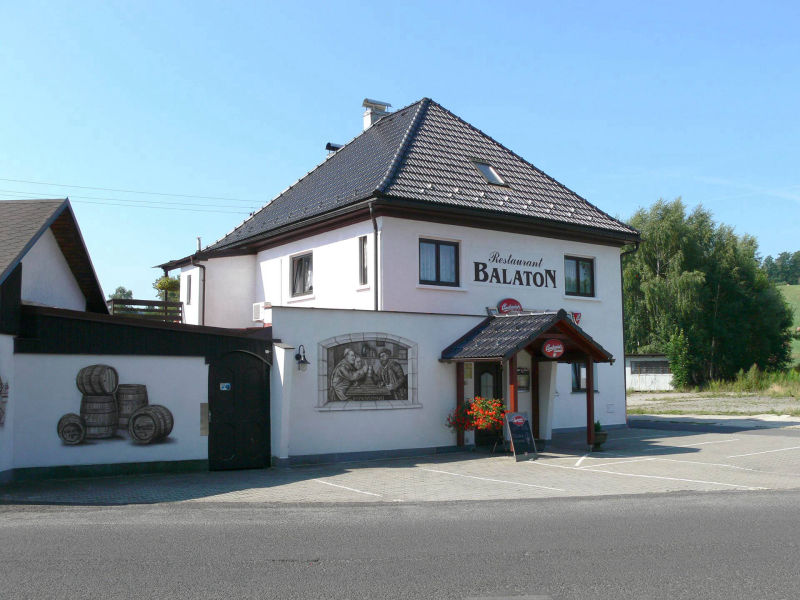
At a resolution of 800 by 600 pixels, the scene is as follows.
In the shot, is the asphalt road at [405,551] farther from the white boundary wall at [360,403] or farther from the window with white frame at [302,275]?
the window with white frame at [302,275]

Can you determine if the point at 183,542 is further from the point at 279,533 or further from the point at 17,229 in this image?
the point at 17,229

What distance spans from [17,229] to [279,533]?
29.4 feet

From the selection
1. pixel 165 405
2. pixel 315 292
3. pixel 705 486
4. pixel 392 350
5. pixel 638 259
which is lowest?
pixel 705 486

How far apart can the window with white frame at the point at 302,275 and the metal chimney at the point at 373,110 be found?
8.06m

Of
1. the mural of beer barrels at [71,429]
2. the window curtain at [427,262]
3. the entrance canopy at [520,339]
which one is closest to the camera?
the mural of beer barrels at [71,429]

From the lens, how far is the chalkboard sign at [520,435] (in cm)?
1670

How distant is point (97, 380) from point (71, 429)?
0.95 meters

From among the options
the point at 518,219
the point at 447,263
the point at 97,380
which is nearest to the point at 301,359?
the point at 97,380

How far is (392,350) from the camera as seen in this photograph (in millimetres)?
17406

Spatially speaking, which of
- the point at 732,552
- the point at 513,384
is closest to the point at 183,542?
the point at 732,552

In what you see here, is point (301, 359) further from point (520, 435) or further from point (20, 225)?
point (20, 225)

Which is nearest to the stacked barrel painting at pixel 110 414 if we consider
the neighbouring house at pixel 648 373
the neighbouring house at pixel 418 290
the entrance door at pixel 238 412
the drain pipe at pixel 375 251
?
the entrance door at pixel 238 412

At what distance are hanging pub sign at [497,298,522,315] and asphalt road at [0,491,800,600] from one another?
1057cm

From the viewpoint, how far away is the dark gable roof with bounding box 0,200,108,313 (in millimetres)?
13570
